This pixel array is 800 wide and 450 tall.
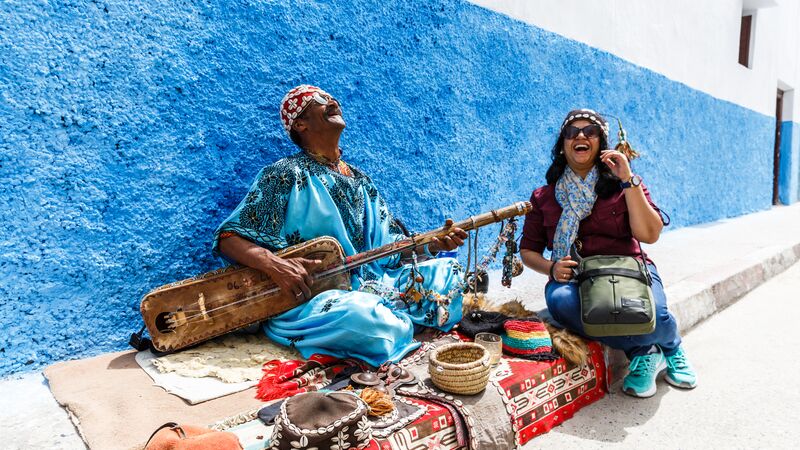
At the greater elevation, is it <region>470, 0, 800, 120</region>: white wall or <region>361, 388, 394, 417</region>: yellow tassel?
<region>470, 0, 800, 120</region>: white wall

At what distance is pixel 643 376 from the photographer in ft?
8.39

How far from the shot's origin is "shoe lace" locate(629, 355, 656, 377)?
2561 mm

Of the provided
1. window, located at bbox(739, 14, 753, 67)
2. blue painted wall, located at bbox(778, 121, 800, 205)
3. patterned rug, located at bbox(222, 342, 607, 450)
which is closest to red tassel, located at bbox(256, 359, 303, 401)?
patterned rug, located at bbox(222, 342, 607, 450)

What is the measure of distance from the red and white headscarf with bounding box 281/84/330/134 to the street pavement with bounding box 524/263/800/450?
2.10m

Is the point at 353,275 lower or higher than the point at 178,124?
lower

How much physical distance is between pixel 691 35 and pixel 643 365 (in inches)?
294

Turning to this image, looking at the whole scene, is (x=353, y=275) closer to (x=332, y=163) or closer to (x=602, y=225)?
(x=332, y=163)

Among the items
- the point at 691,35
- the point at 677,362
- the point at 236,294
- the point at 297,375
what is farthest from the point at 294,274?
the point at 691,35

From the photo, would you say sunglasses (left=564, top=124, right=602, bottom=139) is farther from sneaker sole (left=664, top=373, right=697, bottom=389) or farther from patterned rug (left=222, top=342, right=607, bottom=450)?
sneaker sole (left=664, top=373, right=697, bottom=389)

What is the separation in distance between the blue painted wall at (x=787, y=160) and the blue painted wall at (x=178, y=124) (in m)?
13.1

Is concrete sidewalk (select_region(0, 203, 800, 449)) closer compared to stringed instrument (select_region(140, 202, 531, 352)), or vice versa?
concrete sidewalk (select_region(0, 203, 800, 449))

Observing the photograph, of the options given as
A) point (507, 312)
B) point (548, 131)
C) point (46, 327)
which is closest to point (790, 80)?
point (548, 131)

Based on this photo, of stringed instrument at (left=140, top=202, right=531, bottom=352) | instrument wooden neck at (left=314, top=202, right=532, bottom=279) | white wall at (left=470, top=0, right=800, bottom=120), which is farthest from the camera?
white wall at (left=470, top=0, right=800, bottom=120)

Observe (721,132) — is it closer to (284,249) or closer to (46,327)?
(284,249)
